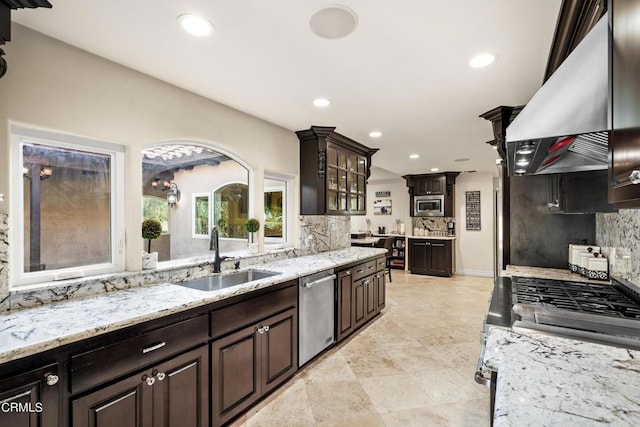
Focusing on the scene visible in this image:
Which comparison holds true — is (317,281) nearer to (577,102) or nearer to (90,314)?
(90,314)

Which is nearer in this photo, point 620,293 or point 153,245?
point 620,293

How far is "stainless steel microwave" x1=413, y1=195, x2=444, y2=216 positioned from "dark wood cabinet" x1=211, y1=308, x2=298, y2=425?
5618 millimetres

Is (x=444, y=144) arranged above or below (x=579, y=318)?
above

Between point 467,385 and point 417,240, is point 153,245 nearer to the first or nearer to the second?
point 467,385

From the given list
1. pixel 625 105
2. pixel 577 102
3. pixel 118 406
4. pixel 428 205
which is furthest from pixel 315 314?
pixel 428 205

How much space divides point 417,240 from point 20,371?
23.1 ft

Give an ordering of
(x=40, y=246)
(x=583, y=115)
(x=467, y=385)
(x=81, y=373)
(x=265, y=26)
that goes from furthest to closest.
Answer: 1. (x=467, y=385)
2. (x=40, y=246)
3. (x=265, y=26)
4. (x=81, y=373)
5. (x=583, y=115)

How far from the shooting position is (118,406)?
1.44 m

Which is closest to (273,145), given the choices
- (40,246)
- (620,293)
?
(40,246)

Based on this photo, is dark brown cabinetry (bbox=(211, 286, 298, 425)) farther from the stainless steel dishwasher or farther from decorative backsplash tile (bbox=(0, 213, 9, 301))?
decorative backsplash tile (bbox=(0, 213, 9, 301))

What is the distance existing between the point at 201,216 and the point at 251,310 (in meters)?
1.35

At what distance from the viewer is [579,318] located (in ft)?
4.97

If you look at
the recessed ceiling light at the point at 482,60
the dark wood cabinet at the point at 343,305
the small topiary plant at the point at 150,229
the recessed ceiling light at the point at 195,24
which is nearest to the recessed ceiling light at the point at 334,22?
the recessed ceiling light at the point at 195,24

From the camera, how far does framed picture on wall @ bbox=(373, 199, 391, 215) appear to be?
8289mm
